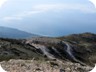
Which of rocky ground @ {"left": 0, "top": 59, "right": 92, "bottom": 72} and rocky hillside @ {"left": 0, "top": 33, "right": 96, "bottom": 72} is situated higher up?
rocky ground @ {"left": 0, "top": 59, "right": 92, "bottom": 72}

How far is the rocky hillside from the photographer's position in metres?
31.2

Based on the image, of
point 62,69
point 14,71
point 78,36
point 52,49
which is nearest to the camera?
point 14,71

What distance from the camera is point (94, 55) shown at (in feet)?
336

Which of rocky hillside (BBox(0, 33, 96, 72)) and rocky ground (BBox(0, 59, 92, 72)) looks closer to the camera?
rocky ground (BBox(0, 59, 92, 72))

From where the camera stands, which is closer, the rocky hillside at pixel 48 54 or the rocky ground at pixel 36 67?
the rocky ground at pixel 36 67

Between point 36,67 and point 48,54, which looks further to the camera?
point 48,54

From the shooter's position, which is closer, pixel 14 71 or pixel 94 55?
pixel 14 71

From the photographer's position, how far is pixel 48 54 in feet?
272

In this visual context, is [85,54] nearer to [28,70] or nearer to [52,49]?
[52,49]

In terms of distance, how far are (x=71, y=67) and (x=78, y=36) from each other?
10467 centimetres

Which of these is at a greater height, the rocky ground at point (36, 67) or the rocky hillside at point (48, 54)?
the rocky ground at point (36, 67)

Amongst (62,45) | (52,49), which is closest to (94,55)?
(62,45)

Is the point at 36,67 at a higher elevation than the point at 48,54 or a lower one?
higher

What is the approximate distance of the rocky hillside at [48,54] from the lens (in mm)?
31203
